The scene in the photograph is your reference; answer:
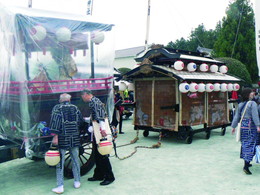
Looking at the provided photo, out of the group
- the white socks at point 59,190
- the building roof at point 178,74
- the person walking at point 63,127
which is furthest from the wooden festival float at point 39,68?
the building roof at point 178,74

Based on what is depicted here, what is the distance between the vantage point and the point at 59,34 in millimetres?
4789

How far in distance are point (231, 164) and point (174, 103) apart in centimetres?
280

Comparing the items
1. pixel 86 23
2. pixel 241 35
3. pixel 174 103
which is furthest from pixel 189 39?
pixel 86 23

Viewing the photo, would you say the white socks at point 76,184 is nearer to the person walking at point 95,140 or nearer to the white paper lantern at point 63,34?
the person walking at point 95,140

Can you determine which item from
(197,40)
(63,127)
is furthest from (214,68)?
(197,40)

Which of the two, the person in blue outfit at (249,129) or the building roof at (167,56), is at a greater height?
the building roof at (167,56)

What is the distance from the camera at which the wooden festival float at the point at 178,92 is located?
27.1 ft

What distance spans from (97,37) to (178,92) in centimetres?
357

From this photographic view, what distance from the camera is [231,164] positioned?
610 cm

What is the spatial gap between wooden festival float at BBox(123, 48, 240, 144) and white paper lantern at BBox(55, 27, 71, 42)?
3.78 m

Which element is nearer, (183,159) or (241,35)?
(183,159)

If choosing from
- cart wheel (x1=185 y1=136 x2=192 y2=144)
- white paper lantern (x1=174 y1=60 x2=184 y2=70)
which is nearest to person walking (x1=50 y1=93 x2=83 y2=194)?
white paper lantern (x1=174 y1=60 x2=184 y2=70)

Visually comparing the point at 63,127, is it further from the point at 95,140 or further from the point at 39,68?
the point at 39,68

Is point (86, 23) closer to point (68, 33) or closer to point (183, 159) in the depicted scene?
point (68, 33)
